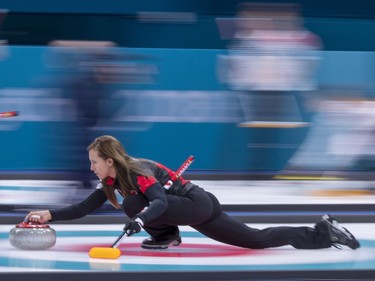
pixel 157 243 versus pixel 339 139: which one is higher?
pixel 339 139

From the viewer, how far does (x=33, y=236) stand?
5.33 meters

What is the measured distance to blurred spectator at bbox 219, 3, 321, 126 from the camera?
28.5 feet

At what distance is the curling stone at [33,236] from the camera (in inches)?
210

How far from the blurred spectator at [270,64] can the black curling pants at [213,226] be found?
341 centimetres

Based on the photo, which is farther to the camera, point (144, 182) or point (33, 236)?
point (33, 236)

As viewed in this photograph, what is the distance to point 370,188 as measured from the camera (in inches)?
339

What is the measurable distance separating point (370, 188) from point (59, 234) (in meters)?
3.58

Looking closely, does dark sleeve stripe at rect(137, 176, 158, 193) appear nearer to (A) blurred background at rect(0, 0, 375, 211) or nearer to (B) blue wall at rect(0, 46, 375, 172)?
(A) blurred background at rect(0, 0, 375, 211)

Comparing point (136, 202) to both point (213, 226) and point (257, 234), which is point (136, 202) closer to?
point (213, 226)

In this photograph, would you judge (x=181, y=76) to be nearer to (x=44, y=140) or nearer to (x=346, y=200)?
(x=44, y=140)

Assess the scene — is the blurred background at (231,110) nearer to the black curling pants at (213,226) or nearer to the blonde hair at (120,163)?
the black curling pants at (213,226)

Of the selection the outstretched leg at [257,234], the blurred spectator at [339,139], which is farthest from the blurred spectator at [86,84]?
the outstretched leg at [257,234]

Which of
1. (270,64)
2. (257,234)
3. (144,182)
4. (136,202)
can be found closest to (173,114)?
(270,64)

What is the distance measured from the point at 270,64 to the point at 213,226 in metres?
3.62
